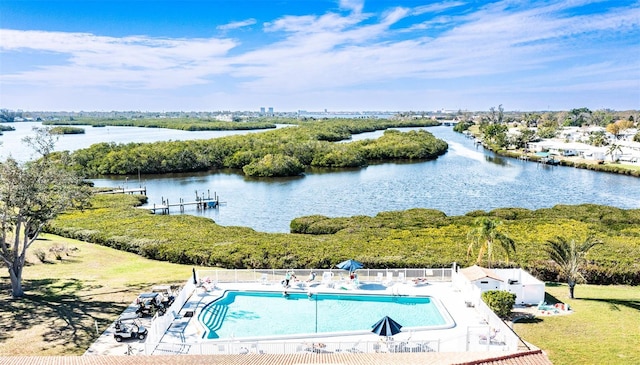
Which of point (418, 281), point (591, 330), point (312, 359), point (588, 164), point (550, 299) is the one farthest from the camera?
point (588, 164)

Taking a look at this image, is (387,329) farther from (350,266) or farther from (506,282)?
(506,282)

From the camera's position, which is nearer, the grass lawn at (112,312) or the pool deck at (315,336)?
the pool deck at (315,336)

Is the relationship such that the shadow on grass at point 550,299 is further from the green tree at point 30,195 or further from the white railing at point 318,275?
the green tree at point 30,195

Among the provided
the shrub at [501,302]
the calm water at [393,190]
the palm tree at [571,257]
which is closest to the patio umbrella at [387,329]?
the shrub at [501,302]

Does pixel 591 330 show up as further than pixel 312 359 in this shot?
Yes

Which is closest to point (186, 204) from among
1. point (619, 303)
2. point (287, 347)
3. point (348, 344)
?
point (287, 347)

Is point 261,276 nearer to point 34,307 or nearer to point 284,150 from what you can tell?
point 34,307

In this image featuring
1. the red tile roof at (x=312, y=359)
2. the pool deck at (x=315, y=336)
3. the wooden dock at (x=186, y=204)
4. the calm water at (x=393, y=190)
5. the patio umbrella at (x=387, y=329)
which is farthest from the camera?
the wooden dock at (x=186, y=204)

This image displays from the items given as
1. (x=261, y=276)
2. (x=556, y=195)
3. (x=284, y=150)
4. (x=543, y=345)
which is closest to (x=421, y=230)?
(x=261, y=276)

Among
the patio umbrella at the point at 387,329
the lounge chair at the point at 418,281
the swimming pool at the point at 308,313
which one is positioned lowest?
the swimming pool at the point at 308,313
